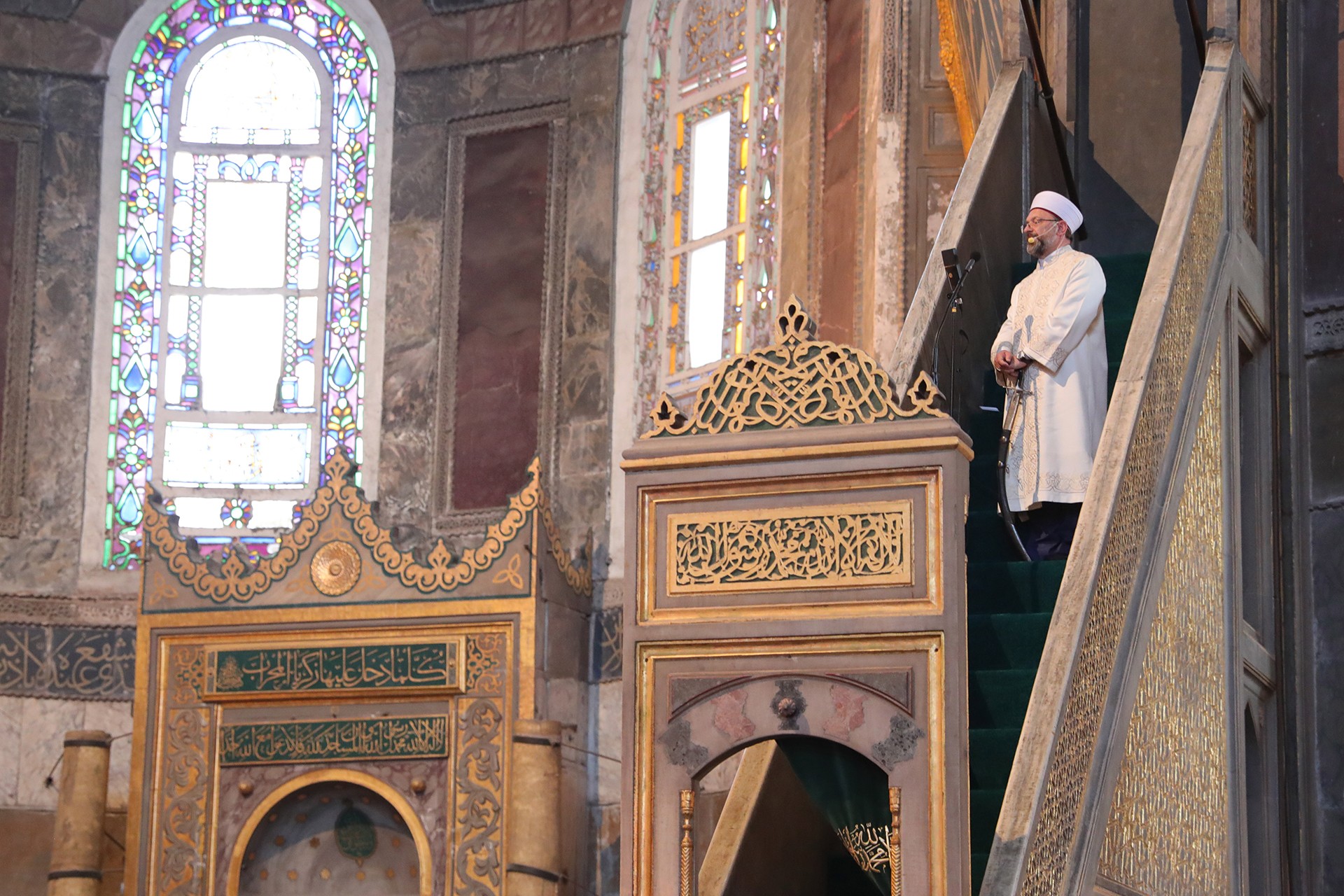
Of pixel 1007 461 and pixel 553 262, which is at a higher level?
pixel 553 262

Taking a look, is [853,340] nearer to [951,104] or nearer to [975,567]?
[951,104]

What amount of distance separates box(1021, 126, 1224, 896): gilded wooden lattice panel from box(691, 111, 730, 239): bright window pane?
3.92 m

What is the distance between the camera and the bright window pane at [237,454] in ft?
29.1

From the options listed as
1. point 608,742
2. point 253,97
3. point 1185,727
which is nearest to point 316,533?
point 608,742

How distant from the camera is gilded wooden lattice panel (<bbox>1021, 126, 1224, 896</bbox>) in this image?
287 centimetres

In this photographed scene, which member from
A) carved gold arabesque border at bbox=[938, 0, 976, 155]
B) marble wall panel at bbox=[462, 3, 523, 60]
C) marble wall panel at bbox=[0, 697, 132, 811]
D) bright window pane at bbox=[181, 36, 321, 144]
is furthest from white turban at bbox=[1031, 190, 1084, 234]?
bright window pane at bbox=[181, 36, 321, 144]

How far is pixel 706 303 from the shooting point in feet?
27.0

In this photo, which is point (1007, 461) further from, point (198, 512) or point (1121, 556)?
point (198, 512)

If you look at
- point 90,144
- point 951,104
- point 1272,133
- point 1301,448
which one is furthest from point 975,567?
point 90,144

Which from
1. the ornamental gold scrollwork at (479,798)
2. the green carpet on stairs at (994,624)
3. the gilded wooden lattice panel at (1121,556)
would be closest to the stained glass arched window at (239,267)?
the ornamental gold scrollwork at (479,798)

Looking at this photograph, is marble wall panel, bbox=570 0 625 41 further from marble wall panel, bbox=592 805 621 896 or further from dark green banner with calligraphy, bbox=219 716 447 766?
marble wall panel, bbox=592 805 621 896

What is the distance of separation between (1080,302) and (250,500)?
536 centimetres

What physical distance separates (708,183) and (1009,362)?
4.20 meters

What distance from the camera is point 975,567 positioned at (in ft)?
13.3
